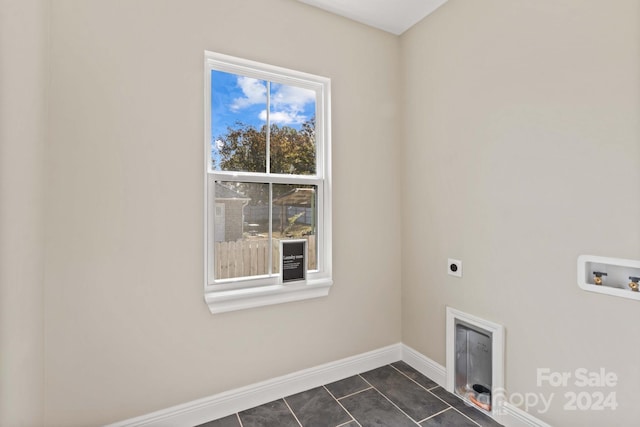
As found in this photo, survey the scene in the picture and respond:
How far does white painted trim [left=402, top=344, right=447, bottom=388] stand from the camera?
87.9 inches

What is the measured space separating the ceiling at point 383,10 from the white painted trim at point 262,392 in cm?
257

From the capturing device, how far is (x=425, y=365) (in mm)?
2373

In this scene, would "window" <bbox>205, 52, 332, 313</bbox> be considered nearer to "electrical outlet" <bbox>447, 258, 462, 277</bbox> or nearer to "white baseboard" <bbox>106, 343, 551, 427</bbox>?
"white baseboard" <bbox>106, 343, 551, 427</bbox>

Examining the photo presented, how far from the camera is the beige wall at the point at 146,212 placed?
157 cm

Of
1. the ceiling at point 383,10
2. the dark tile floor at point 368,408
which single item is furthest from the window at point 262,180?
the dark tile floor at point 368,408

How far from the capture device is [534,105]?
1686 millimetres

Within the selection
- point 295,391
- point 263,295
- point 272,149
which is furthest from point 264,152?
point 295,391

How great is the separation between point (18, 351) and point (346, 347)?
187 cm

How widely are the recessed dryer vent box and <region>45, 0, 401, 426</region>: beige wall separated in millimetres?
1424

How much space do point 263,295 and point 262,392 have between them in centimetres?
64

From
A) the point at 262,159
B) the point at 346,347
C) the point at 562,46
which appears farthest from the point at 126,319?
the point at 562,46

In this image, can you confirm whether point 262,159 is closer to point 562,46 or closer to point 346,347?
point 346,347

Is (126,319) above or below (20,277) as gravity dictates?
below

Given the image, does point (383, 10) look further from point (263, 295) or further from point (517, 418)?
point (517, 418)
